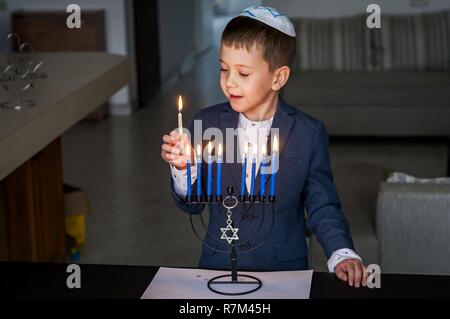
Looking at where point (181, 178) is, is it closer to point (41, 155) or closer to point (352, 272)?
point (352, 272)

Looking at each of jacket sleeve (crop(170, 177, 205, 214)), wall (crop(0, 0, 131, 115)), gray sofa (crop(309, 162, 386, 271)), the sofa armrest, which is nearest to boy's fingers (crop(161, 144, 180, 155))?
jacket sleeve (crop(170, 177, 205, 214))

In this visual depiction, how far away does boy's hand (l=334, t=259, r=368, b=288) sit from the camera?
1872 mm

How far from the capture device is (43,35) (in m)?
7.52

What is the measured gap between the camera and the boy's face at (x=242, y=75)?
1941 millimetres

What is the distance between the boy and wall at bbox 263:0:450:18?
5.43 meters

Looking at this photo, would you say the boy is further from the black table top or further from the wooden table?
the wooden table

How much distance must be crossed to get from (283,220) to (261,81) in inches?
14.6

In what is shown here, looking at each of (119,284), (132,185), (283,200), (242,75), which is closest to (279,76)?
(242,75)

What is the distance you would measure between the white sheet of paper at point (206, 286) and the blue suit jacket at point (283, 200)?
168 mm

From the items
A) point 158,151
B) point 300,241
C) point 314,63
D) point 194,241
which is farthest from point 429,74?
→ point 300,241

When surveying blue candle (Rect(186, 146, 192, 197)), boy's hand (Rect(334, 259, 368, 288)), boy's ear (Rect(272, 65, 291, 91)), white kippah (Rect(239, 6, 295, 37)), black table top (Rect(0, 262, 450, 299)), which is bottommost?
black table top (Rect(0, 262, 450, 299))

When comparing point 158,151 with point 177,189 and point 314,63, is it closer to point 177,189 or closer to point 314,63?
point 314,63

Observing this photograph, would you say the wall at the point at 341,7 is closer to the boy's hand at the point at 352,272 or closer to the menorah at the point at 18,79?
the menorah at the point at 18,79

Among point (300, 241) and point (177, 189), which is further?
point (300, 241)
